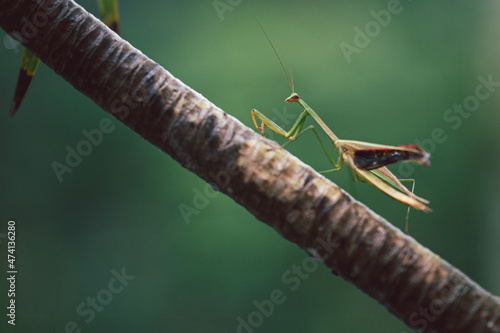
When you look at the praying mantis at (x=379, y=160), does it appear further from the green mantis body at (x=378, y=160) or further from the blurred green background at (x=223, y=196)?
the blurred green background at (x=223, y=196)

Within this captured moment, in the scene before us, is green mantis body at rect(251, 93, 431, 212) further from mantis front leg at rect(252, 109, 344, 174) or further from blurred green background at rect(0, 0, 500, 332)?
blurred green background at rect(0, 0, 500, 332)

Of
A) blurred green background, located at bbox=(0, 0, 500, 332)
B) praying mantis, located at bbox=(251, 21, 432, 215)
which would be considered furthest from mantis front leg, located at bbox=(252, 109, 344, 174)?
blurred green background, located at bbox=(0, 0, 500, 332)

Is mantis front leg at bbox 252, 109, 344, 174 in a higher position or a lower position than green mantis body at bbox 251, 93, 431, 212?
lower

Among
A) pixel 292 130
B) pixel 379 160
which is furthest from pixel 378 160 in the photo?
pixel 292 130

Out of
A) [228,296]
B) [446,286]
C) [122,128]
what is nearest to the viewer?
[446,286]

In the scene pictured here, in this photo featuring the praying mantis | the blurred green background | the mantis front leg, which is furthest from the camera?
the blurred green background

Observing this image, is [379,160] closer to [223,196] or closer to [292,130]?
[292,130]

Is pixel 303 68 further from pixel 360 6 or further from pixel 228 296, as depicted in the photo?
pixel 228 296

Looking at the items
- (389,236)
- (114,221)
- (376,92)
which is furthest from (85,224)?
(389,236)
